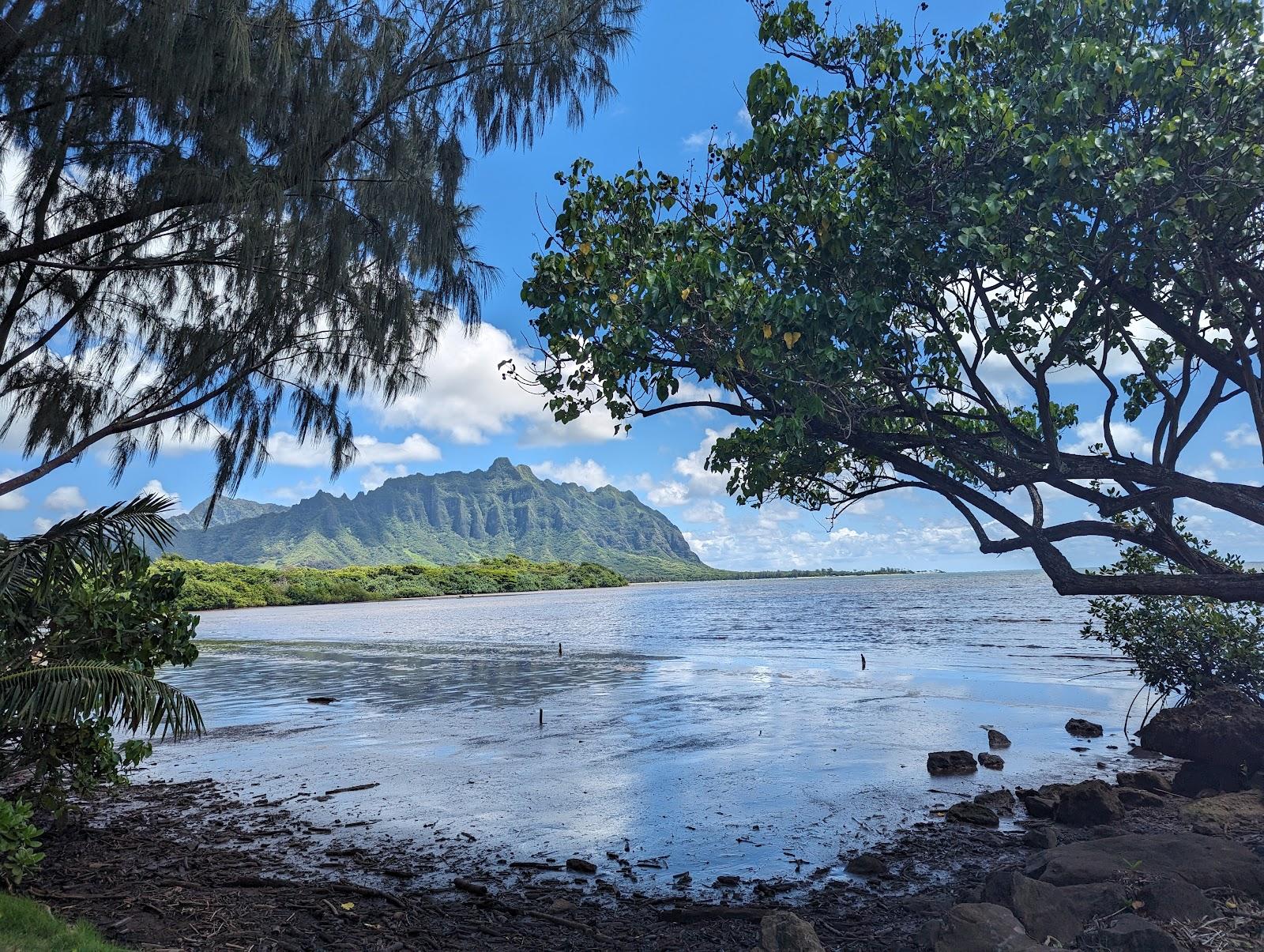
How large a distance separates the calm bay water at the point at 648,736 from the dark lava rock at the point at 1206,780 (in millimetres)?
1449

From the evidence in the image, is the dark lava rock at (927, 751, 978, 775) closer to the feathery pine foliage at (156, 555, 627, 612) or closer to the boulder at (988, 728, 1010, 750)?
the boulder at (988, 728, 1010, 750)

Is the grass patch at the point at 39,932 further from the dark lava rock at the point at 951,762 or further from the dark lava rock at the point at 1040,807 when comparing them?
the dark lava rock at the point at 951,762

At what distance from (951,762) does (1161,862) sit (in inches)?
250

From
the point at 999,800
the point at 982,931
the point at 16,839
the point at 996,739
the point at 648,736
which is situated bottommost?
the point at 648,736

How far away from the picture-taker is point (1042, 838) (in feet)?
28.9

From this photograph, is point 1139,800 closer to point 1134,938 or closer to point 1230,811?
point 1230,811

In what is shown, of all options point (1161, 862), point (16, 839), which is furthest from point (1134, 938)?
point (16, 839)

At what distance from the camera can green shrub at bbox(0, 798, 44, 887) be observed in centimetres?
621

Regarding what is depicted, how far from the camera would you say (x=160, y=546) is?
287 inches

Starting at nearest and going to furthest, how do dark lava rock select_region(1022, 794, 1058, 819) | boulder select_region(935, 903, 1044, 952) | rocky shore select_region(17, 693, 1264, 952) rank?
boulder select_region(935, 903, 1044, 952), rocky shore select_region(17, 693, 1264, 952), dark lava rock select_region(1022, 794, 1058, 819)

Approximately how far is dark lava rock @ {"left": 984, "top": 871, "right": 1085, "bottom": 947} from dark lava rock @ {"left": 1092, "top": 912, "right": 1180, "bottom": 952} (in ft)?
0.66

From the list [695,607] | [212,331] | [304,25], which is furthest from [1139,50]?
[695,607]

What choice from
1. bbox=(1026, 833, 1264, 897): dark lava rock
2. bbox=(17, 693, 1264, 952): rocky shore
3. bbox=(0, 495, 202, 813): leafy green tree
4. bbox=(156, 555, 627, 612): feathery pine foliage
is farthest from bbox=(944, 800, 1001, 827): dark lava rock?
bbox=(156, 555, 627, 612): feathery pine foliage

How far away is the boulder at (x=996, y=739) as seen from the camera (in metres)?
14.5
